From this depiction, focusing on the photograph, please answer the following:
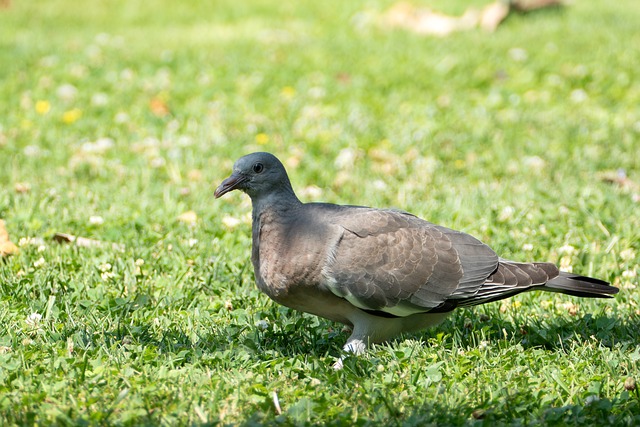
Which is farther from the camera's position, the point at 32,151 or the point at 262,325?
the point at 32,151

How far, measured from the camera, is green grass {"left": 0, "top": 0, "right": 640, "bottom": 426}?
3311 millimetres

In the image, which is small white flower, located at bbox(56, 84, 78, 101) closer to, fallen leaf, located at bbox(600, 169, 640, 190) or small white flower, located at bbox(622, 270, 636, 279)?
fallen leaf, located at bbox(600, 169, 640, 190)

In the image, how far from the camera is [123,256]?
475 centimetres

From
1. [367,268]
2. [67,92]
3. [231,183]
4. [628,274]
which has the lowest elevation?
[628,274]

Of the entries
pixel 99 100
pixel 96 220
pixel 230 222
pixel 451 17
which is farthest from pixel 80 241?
pixel 451 17

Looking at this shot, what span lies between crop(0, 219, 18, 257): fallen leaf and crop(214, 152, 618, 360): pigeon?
145cm

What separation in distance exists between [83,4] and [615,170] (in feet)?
29.9

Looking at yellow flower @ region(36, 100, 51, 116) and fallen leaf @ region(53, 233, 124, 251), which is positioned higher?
yellow flower @ region(36, 100, 51, 116)

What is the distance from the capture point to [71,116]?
24.6 feet

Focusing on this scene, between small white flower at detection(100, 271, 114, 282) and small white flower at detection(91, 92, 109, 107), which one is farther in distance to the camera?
small white flower at detection(91, 92, 109, 107)

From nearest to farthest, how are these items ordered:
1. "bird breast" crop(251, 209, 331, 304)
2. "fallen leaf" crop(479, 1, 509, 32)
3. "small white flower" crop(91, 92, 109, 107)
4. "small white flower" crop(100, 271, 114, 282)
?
"bird breast" crop(251, 209, 331, 304)
"small white flower" crop(100, 271, 114, 282)
"small white flower" crop(91, 92, 109, 107)
"fallen leaf" crop(479, 1, 509, 32)

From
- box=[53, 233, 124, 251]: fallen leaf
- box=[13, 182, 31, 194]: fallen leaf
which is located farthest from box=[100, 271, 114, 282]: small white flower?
box=[13, 182, 31, 194]: fallen leaf

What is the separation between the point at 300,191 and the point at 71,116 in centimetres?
252

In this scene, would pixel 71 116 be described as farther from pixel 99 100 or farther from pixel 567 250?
pixel 567 250
